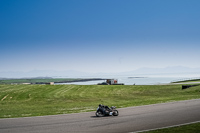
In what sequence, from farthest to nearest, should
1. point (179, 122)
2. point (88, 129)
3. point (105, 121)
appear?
1. point (105, 121)
2. point (179, 122)
3. point (88, 129)

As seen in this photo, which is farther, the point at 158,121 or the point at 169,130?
the point at 158,121

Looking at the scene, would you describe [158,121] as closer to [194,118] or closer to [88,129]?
[194,118]

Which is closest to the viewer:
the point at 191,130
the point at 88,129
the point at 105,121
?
the point at 191,130

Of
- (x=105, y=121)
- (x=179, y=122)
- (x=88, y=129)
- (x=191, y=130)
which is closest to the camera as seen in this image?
(x=191, y=130)

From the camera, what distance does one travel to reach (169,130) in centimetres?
1131

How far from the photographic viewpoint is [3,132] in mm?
11688

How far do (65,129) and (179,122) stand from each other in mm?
7842

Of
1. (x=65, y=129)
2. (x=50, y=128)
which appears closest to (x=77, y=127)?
(x=65, y=129)

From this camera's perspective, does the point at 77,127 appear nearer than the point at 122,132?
No

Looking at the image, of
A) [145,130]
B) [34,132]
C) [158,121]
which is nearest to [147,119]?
[158,121]

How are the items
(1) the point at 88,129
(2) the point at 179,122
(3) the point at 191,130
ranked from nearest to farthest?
(3) the point at 191,130, (1) the point at 88,129, (2) the point at 179,122

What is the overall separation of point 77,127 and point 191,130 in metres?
6.87

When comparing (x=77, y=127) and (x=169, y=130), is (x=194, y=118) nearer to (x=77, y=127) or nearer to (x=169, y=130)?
(x=169, y=130)

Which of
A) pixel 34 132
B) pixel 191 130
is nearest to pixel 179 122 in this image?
pixel 191 130
